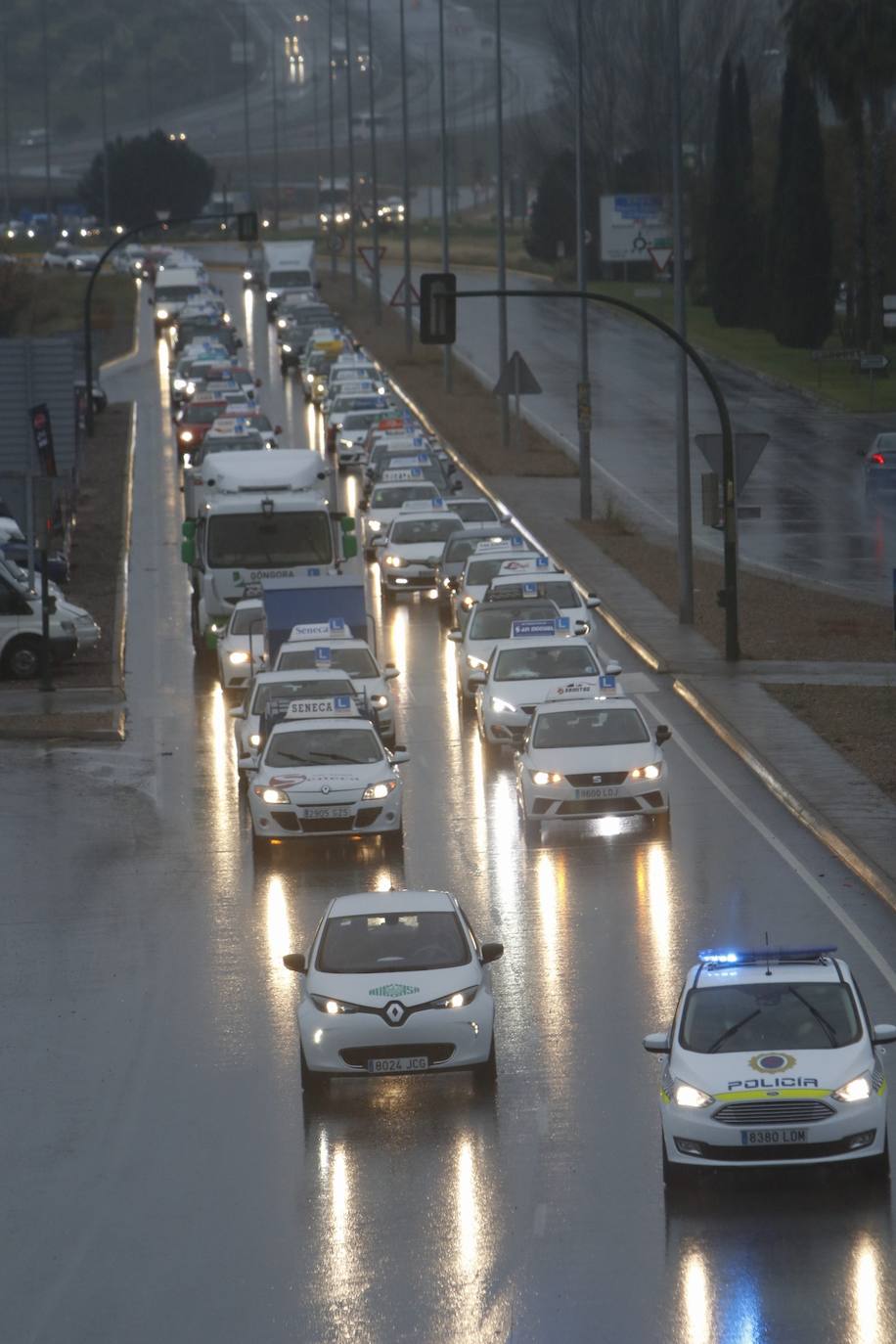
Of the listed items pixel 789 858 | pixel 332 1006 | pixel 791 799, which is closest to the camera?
pixel 332 1006

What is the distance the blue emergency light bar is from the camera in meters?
14.8

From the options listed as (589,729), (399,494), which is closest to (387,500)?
(399,494)

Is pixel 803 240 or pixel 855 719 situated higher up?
pixel 803 240

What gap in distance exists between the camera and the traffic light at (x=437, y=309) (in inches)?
1271

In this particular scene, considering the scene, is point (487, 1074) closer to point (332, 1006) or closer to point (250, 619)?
point (332, 1006)

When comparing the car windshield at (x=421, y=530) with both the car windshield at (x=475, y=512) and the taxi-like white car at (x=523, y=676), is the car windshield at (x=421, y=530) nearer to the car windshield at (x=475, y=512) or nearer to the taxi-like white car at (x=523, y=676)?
the car windshield at (x=475, y=512)

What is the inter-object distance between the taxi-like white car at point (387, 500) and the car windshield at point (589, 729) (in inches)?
902

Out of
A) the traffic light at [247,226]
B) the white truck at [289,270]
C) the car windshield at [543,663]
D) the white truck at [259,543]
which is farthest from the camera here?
the white truck at [289,270]

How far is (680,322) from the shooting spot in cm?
3841

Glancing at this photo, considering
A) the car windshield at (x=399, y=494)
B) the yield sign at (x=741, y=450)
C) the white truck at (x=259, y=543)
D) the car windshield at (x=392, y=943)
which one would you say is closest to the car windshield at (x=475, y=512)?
the car windshield at (x=399, y=494)

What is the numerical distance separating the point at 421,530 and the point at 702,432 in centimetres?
1440

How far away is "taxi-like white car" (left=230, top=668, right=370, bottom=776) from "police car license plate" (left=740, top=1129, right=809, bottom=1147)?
14.8 meters

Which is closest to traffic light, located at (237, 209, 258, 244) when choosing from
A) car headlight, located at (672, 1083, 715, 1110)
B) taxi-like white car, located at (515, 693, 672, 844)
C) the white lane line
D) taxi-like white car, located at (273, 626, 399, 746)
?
taxi-like white car, located at (273, 626, 399, 746)

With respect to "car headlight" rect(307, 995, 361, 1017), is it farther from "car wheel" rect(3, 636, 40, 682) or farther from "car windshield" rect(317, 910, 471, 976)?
"car wheel" rect(3, 636, 40, 682)
